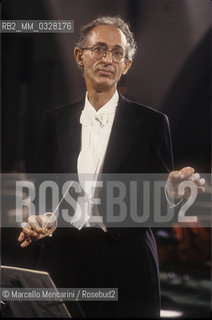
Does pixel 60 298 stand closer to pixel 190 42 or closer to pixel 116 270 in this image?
pixel 116 270

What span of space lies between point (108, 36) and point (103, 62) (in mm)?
146

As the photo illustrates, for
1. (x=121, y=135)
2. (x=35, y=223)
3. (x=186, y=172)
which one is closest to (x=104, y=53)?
(x=121, y=135)

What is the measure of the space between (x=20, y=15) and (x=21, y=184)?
1005 millimetres

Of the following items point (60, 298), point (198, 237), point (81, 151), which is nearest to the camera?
point (60, 298)

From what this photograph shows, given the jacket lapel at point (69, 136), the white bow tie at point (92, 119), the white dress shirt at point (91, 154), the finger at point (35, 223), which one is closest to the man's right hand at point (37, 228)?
the finger at point (35, 223)

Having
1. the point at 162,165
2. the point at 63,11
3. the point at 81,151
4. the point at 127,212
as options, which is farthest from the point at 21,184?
the point at 63,11

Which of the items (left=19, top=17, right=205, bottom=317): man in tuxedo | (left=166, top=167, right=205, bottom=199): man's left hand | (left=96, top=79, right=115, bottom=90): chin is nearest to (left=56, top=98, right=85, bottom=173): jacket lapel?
(left=19, top=17, right=205, bottom=317): man in tuxedo

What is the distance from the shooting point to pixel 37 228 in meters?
2.76

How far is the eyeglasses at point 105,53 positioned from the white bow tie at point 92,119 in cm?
32

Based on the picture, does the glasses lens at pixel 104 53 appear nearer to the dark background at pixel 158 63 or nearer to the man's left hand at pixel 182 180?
the dark background at pixel 158 63

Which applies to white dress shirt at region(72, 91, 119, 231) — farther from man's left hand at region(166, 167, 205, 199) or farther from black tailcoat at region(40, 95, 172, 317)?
man's left hand at region(166, 167, 205, 199)

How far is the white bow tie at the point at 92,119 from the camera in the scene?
278 centimetres

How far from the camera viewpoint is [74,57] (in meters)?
2.83

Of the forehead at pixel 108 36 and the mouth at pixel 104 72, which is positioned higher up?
the forehead at pixel 108 36
